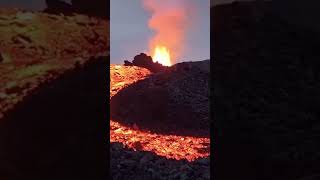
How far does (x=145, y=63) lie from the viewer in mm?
19812

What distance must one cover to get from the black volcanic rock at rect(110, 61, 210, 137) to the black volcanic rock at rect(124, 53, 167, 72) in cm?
353

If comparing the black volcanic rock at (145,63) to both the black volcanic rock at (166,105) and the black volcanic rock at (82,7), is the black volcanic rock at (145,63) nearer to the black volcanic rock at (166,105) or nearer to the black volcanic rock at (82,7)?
the black volcanic rock at (166,105)

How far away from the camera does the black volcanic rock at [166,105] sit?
13266 mm

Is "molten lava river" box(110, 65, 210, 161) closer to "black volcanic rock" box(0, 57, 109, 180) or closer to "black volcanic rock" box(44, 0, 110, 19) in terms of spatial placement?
"black volcanic rock" box(0, 57, 109, 180)

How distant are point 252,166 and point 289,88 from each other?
2.11 ft

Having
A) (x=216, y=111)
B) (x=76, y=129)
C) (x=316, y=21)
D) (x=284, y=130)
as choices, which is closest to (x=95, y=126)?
(x=76, y=129)

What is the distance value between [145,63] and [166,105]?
6.21 metres

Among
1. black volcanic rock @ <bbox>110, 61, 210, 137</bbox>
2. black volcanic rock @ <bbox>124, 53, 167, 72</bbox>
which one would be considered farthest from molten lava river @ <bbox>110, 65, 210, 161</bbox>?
black volcanic rock @ <bbox>124, 53, 167, 72</bbox>

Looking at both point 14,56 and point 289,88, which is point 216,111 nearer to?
point 289,88

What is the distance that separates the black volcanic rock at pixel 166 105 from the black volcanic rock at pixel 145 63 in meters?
3.53

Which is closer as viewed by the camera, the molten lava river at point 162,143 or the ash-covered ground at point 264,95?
the ash-covered ground at point 264,95

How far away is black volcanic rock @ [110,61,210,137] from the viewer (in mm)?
13266

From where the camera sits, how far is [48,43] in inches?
107

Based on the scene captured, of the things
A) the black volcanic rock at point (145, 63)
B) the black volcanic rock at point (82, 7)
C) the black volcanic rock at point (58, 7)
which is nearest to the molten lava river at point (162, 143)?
the black volcanic rock at point (82, 7)
